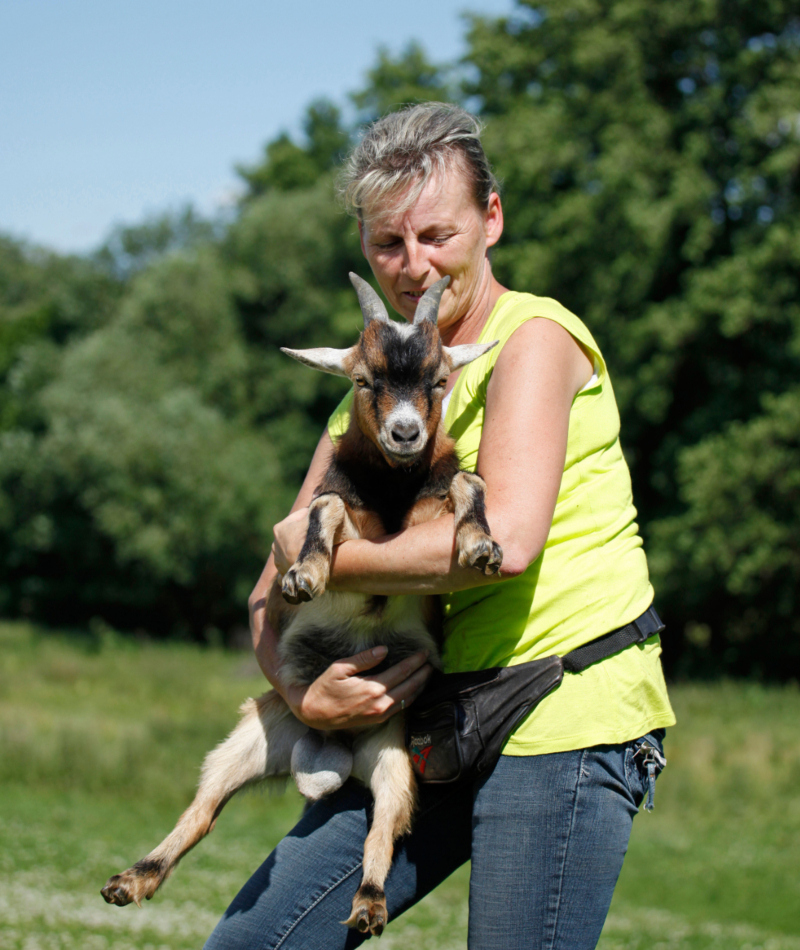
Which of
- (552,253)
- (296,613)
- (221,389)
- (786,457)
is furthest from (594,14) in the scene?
(296,613)

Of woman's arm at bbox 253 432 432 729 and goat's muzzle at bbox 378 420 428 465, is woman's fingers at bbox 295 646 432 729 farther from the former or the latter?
goat's muzzle at bbox 378 420 428 465

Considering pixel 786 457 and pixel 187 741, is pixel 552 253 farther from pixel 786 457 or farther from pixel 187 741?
pixel 187 741

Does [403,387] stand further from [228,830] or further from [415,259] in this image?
[228,830]

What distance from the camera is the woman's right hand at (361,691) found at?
2.66 m

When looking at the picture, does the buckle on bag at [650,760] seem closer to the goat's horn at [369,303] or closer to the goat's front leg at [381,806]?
the goat's front leg at [381,806]

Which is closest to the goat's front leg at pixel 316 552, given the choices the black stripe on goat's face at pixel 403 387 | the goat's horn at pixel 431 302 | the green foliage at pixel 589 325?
the black stripe on goat's face at pixel 403 387

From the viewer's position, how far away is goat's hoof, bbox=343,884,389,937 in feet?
8.07

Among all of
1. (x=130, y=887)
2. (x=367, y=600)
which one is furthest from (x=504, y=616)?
(x=130, y=887)

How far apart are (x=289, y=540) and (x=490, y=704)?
2.49ft

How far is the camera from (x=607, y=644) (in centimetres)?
237

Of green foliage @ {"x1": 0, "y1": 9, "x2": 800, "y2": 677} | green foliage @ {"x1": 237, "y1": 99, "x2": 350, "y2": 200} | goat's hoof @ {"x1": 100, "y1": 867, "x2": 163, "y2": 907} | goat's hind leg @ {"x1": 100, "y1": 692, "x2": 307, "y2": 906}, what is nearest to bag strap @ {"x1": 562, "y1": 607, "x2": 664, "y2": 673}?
goat's hind leg @ {"x1": 100, "y1": 692, "x2": 307, "y2": 906}

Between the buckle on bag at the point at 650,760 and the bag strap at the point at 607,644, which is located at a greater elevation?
the bag strap at the point at 607,644

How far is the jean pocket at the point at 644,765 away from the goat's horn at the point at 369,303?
145cm

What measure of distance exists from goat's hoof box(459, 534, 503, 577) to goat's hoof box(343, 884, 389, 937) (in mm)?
957
